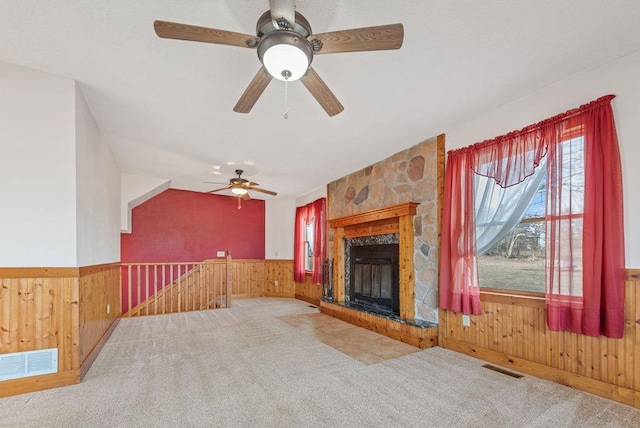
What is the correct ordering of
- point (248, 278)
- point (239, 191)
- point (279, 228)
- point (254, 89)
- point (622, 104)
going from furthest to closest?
point (279, 228), point (248, 278), point (239, 191), point (622, 104), point (254, 89)

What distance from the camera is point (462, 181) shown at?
3.54 metres

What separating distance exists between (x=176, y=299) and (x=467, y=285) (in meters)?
6.07

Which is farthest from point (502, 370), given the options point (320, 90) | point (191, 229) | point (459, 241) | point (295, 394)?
point (191, 229)

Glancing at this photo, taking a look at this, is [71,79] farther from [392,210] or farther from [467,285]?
[467,285]

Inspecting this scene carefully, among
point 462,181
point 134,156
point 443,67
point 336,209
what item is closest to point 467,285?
point 462,181

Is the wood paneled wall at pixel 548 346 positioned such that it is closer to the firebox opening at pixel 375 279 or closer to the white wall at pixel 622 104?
the white wall at pixel 622 104

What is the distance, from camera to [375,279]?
5.05m

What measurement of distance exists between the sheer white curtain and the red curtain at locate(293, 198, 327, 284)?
3684 mm

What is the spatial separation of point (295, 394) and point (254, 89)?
95.9 inches

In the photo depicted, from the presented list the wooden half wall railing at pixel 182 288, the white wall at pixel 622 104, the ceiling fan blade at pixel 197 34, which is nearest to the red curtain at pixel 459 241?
the white wall at pixel 622 104

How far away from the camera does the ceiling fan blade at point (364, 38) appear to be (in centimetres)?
166

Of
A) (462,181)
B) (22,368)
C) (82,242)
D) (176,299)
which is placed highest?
(462,181)

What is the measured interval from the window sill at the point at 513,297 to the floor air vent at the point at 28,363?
4.19m

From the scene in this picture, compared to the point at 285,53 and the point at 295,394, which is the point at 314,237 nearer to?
the point at 295,394
